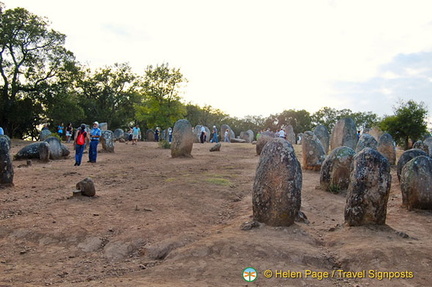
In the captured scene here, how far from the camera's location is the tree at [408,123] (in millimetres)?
28297

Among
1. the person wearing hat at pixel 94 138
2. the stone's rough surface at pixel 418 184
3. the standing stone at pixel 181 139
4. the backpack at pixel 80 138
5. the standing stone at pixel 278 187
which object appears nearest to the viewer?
the standing stone at pixel 278 187

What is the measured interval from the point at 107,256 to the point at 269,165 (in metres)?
3.36

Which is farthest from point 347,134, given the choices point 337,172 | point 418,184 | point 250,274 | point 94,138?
point 250,274

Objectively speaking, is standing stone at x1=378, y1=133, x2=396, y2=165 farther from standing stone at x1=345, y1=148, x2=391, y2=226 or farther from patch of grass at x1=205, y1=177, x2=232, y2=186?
standing stone at x1=345, y1=148, x2=391, y2=226

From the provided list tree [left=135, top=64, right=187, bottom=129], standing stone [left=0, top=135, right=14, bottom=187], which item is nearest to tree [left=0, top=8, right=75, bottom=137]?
tree [left=135, top=64, right=187, bottom=129]

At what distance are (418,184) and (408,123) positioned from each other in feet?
71.8

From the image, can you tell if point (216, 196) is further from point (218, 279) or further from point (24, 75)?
point (24, 75)

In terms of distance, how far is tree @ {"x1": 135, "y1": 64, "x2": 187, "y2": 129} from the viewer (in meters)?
Result: 28.5

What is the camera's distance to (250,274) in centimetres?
502

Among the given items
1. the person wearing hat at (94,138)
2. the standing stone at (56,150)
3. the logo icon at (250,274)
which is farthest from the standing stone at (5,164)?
the logo icon at (250,274)

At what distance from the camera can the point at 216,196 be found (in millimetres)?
9703

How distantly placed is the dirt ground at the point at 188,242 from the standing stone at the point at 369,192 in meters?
0.23

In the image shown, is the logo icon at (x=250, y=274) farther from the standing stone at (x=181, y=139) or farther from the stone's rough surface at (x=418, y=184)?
the standing stone at (x=181, y=139)

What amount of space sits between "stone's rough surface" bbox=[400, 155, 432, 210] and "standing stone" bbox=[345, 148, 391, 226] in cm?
A: 227
